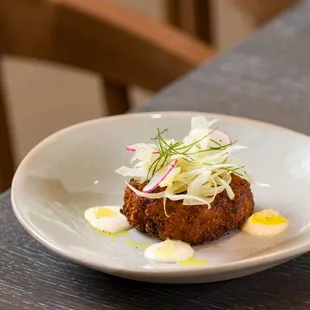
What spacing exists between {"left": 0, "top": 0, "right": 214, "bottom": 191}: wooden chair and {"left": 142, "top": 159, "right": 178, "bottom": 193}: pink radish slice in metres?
0.71

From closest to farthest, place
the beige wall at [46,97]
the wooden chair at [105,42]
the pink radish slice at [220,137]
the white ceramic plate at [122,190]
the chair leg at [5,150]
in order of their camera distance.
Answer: the white ceramic plate at [122,190]
the pink radish slice at [220,137]
the wooden chair at [105,42]
the chair leg at [5,150]
the beige wall at [46,97]

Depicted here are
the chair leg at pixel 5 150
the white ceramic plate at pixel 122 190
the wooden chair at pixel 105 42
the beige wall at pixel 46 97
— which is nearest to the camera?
the white ceramic plate at pixel 122 190

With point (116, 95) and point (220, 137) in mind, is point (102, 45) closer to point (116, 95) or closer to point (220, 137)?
point (116, 95)

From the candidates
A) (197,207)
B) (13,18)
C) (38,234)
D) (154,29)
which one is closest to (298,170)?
(197,207)

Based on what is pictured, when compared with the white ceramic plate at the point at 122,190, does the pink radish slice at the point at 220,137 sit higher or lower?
higher

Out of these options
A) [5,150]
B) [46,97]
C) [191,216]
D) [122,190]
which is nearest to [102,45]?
[5,150]

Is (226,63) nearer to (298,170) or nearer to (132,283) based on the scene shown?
(298,170)

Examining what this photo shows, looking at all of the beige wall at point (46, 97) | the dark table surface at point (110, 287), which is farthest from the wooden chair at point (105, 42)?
the beige wall at point (46, 97)

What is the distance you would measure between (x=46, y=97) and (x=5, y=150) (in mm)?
899

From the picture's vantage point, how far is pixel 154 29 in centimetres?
135

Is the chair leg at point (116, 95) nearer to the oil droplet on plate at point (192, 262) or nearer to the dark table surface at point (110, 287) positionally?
the dark table surface at point (110, 287)

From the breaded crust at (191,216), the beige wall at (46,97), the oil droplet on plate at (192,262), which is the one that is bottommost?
the beige wall at (46,97)

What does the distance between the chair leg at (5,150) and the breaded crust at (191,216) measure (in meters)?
0.83

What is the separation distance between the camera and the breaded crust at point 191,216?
0.61 m
